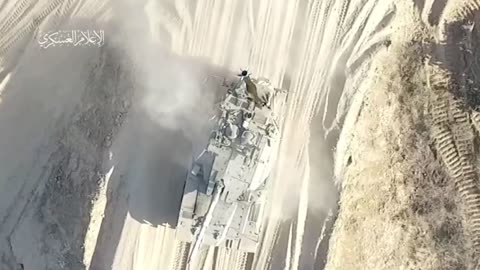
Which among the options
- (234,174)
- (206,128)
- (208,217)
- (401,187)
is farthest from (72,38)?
(401,187)

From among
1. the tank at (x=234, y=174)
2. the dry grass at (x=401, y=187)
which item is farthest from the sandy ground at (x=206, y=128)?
the tank at (x=234, y=174)

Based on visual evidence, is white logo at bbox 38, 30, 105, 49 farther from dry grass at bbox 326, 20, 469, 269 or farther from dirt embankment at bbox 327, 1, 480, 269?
dirt embankment at bbox 327, 1, 480, 269

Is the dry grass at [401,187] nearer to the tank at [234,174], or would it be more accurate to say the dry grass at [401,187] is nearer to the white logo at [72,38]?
the tank at [234,174]

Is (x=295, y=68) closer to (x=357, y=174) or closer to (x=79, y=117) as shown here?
(x=357, y=174)

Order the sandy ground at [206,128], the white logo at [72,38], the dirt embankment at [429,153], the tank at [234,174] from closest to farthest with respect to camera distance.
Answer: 1. the tank at [234,174]
2. the sandy ground at [206,128]
3. the white logo at [72,38]
4. the dirt embankment at [429,153]

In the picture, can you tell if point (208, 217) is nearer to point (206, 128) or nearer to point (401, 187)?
point (206, 128)

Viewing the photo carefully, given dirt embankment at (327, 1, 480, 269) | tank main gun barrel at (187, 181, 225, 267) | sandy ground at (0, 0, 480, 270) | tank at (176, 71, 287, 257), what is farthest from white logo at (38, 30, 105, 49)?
dirt embankment at (327, 1, 480, 269)

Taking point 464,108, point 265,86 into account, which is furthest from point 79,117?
point 464,108
